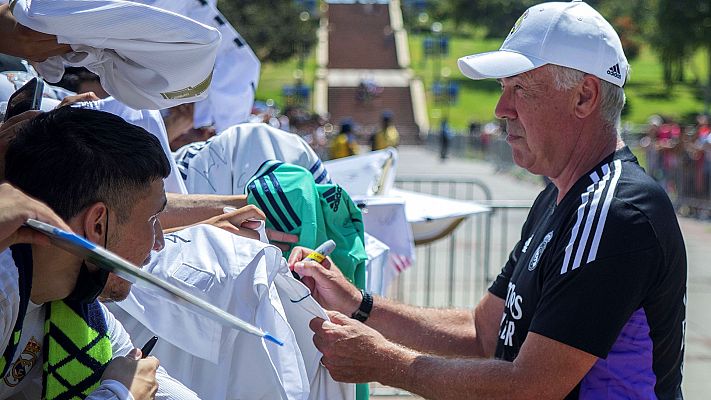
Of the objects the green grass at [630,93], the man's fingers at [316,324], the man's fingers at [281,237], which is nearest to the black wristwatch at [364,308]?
the man's fingers at [281,237]

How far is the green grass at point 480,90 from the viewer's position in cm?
6003

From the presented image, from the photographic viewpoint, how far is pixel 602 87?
2959 millimetres

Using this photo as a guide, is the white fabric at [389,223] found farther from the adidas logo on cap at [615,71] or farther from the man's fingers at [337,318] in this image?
the adidas logo on cap at [615,71]

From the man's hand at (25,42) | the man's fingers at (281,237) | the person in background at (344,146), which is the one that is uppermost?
the man's hand at (25,42)

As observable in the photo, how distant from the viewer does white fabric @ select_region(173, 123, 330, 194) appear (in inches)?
159

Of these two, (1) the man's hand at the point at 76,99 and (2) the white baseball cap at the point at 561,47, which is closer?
→ (1) the man's hand at the point at 76,99

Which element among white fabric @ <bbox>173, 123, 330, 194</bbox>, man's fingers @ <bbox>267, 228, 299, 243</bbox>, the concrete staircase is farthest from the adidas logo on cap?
the concrete staircase

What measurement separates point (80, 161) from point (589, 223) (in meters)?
1.44

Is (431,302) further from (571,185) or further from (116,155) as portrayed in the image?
(116,155)

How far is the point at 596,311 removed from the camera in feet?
8.88

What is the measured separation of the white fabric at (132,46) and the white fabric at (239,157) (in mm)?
1473

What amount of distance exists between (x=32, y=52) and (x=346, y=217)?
1.42m

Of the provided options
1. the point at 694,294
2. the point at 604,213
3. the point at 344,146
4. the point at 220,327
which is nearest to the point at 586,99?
the point at 604,213

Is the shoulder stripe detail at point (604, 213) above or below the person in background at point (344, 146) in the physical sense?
above
